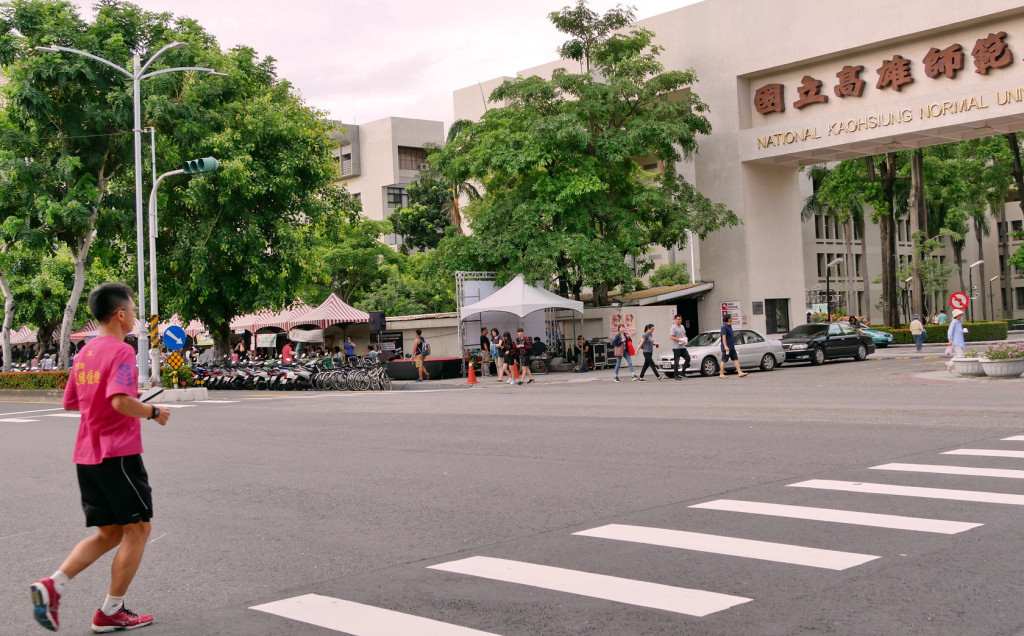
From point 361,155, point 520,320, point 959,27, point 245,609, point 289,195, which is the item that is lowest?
point 245,609

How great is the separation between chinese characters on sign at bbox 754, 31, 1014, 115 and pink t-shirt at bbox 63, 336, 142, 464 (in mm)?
32236

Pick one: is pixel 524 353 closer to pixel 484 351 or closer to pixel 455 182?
pixel 484 351

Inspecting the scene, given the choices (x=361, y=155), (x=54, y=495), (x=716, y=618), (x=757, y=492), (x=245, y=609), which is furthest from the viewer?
(x=361, y=155)

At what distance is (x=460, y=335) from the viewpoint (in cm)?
3641

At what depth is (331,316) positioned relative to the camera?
38500 millimetres

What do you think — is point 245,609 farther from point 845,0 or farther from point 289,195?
point 845,0

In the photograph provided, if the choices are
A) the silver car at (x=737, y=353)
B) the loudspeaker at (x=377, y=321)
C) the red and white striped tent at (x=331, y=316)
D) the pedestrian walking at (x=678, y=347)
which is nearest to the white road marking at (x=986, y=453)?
the pedestrian walking at (x=678, y=347)

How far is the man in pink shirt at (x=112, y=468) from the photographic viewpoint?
530cm

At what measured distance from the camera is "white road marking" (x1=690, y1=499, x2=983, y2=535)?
6980 millimetres

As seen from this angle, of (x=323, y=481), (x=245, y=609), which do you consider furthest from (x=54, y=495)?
(x=245, y=609)

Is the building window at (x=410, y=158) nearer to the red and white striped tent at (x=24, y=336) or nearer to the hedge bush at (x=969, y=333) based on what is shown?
the red and white striped tent at (x=24, y=336)

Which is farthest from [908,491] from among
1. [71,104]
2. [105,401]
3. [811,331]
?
[71,104]

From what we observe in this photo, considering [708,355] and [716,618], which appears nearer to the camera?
[716,618]

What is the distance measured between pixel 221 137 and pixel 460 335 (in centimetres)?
1094
